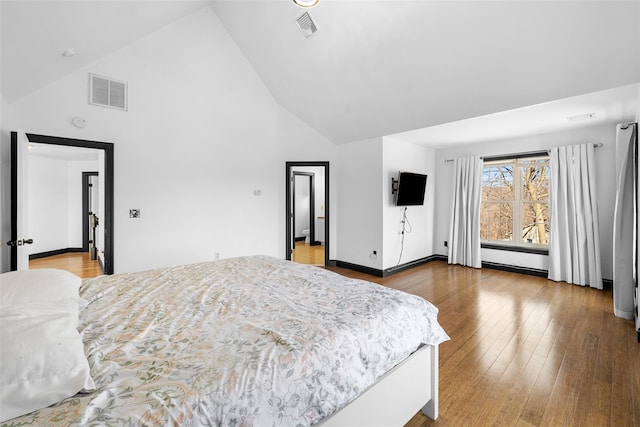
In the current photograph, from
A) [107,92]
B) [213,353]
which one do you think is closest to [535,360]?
[213,353]

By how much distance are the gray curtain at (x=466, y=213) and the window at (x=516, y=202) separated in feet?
1.38

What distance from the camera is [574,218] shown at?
162 inches

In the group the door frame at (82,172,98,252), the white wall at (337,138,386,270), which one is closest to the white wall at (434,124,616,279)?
the white wall at (337,138,386,270)

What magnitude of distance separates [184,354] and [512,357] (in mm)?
2490

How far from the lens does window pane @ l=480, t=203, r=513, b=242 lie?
5199 mm

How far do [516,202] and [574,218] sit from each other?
40.2 inches

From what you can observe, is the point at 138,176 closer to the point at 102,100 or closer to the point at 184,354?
the point at 102,100

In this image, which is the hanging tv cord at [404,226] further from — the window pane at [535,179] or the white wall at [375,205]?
the window pane at [535,179]

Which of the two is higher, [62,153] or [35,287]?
[62,153]

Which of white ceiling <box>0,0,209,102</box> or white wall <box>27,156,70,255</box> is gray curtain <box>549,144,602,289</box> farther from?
white wall <box>27,156,70,255</box>

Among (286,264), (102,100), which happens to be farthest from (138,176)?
(286,264)

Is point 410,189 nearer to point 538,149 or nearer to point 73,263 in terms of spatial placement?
point 538,149

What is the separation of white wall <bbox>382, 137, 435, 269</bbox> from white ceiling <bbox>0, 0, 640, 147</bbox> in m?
0.53

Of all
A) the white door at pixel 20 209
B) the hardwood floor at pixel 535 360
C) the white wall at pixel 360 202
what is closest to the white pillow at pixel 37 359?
the hardwood floor at pixel 535 360
